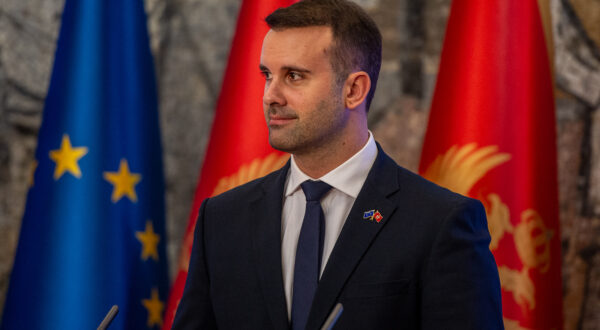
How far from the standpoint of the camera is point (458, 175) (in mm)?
2115

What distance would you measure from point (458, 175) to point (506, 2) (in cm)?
62

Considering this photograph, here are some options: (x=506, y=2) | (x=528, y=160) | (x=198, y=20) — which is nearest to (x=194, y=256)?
(x=528, y=160)

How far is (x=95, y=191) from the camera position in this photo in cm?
228

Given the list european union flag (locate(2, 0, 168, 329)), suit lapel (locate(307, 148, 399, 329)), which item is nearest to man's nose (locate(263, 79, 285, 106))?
suit lapel (locate(307, 148, 399, 329))

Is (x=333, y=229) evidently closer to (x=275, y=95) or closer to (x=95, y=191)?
Result: (x=275, y=95)

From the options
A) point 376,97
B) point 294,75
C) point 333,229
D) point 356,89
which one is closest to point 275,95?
point 294,75

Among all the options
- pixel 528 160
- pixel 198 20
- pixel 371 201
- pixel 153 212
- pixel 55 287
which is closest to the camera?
pixel 371 201

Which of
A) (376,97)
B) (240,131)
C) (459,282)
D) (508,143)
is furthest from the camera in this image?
(376,97)

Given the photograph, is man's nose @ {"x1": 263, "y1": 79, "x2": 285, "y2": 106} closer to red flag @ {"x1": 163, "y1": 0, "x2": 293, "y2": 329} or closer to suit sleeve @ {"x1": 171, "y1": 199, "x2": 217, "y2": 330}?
suit sleeve @ {"x1": 171, "y1": 199, "x2": 217, "y2": 330}

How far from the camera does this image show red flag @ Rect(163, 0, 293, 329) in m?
2.24

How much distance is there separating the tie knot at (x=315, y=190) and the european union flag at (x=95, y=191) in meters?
1.21

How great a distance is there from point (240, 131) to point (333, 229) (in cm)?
108

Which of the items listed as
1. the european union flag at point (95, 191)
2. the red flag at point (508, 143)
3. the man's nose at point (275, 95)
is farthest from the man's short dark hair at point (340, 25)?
the european union flag at point (95, 191)

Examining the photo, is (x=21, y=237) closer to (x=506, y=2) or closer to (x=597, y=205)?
(x=506, y=2)
